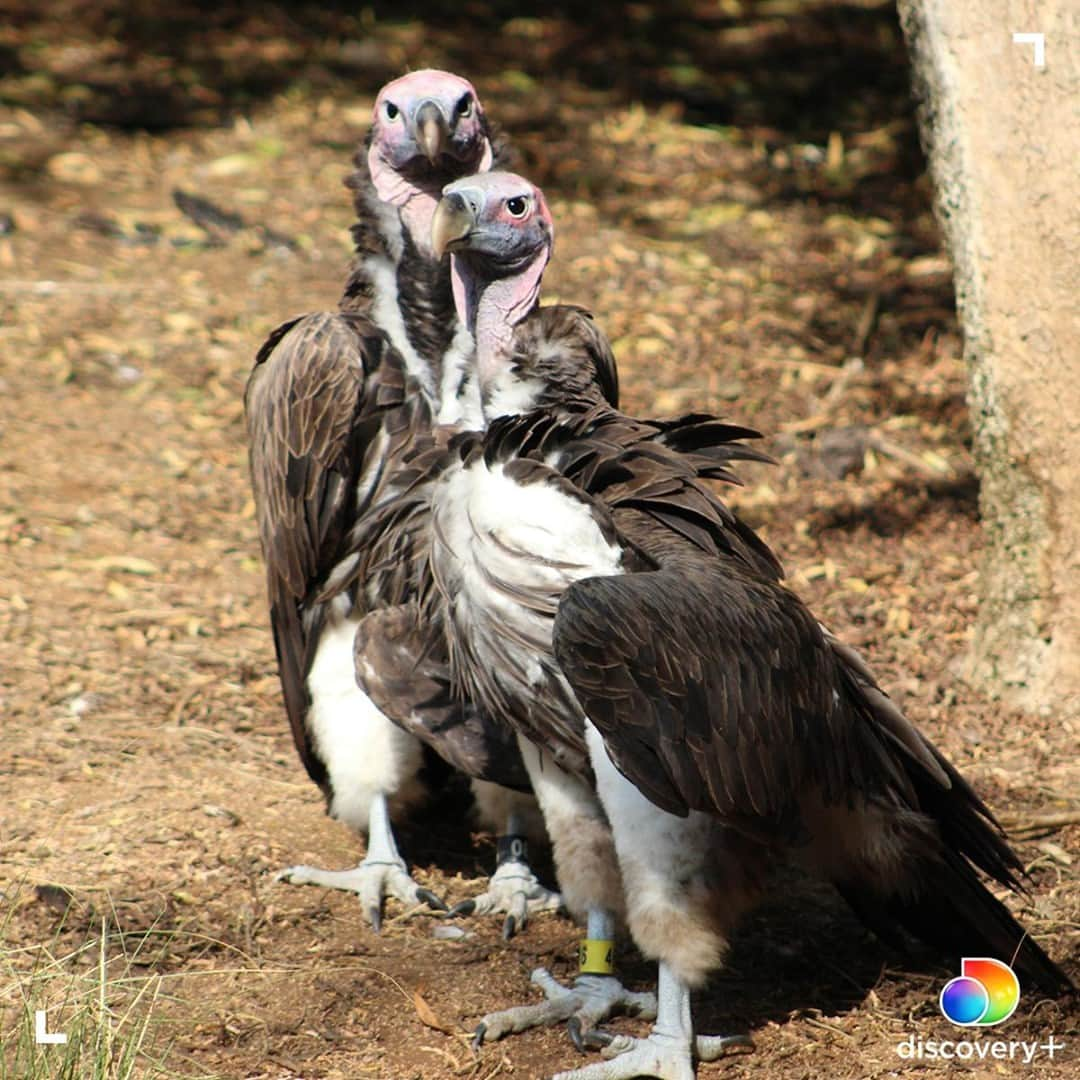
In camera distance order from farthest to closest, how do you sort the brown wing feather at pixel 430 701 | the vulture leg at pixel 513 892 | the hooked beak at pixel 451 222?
the vulture leg at pixel 513 892 < the brown wing feather at pixel 430 701 < the hooked beak at pixel 451 222

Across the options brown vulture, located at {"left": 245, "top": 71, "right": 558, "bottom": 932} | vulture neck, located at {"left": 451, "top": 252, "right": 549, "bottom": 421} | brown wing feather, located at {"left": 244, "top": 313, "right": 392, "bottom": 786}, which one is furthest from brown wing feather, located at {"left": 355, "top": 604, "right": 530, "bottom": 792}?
vulture neck, located at {"left": 451, "top": 252, "right": 549, "bottom": 421}

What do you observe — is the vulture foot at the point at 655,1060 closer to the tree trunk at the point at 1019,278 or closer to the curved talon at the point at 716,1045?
the curved talon at the point at 716,1045

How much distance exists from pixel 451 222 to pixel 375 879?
1.60 meters

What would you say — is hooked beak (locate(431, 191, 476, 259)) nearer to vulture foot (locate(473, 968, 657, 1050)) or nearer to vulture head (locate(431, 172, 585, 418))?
vulture head (locate(431, 172, 585, 418))

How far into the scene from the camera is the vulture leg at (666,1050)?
3.31 meters

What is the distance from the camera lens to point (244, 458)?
6.33m

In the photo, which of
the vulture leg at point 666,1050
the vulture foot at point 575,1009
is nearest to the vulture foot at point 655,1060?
the vulture leg at point 666,1050

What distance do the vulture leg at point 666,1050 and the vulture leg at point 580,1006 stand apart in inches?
5.7

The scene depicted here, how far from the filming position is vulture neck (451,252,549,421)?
363 cm

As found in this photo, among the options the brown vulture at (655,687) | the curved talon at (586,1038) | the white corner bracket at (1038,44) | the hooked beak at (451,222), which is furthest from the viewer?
the white corner bracket at (1038,44)

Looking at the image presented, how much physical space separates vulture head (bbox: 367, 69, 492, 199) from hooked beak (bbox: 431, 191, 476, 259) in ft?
1.58

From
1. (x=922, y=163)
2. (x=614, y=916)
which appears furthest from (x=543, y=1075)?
(x=922, y=163)

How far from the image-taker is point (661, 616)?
120 inches

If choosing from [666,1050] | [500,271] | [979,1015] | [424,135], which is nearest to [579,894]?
[666,1050]
